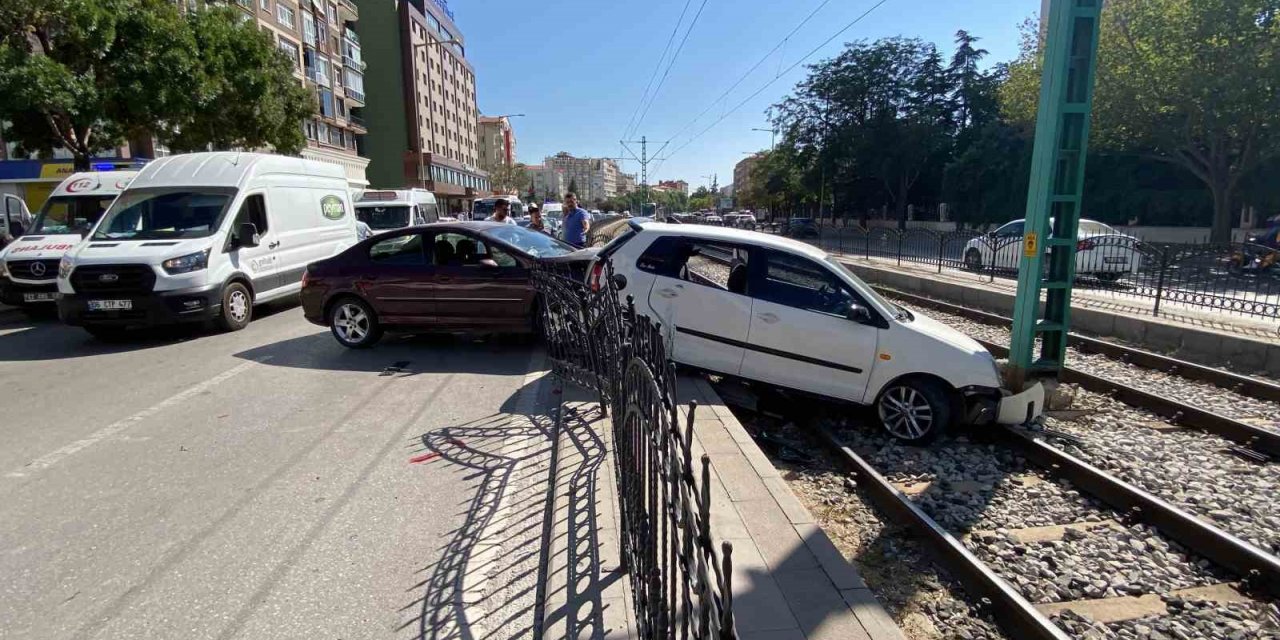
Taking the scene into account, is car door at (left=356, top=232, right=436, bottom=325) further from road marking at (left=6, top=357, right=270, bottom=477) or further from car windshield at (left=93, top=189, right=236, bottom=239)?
car windshield at (left=93, top=189, right=236, bottom=239)

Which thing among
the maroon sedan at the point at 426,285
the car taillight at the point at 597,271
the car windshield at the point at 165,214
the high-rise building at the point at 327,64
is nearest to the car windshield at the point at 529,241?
the maroon sedan at the point at 426,285

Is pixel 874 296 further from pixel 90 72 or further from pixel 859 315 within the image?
pixel 90 72

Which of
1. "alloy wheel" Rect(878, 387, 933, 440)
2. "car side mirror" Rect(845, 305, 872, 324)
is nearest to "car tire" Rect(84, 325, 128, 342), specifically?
"car side mirror" Rect(845, 305, 872, 324)

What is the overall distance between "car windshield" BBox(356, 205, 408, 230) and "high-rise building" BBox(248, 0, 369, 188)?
2333 centimetres

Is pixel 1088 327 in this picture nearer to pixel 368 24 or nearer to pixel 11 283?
pixel 11 283

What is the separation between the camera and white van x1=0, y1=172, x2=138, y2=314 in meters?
10.1

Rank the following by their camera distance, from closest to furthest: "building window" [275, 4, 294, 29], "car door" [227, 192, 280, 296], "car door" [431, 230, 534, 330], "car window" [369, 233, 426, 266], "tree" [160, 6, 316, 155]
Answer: "car door" [431, 230, 534, 330] < "car window" [369, 233, 426, 266] < "car door" [227, 192, 280, 296] < "tree" [160, 6, 316, 155] < "building window" [275, 4, 294, 29]

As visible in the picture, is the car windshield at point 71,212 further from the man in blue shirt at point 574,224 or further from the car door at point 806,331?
the car door at point 806,331

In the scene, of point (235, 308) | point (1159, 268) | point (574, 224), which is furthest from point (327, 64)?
point (1159, 268)

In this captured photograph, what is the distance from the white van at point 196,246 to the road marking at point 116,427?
86.6 inches

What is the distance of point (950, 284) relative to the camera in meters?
14.6

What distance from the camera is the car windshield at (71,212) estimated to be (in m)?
11.4

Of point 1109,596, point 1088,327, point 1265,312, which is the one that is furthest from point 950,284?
point 1109,596

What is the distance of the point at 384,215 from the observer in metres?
16.9
